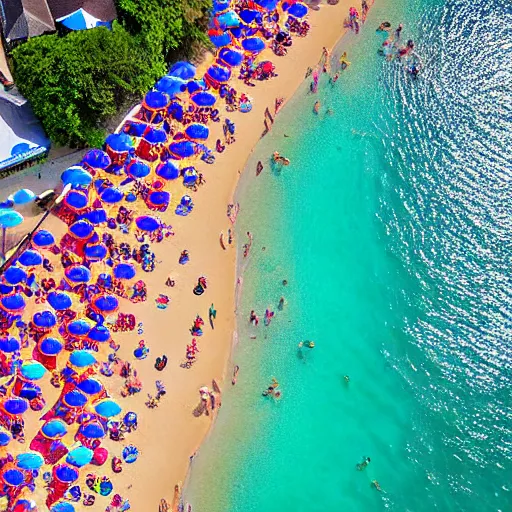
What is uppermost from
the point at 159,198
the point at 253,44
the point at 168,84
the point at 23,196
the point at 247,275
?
the point at 253,44

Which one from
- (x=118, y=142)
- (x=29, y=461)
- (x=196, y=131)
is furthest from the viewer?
(x=196, y=131)

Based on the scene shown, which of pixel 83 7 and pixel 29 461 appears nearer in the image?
pixel 29 461

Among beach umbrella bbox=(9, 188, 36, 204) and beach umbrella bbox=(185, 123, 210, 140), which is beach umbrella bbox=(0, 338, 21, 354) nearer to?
beach umbrella bbox=(9, 188, 36, 204)

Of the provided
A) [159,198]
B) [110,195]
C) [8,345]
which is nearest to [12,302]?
[8,345]

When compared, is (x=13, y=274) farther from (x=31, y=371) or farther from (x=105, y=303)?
(x=31, y=371)

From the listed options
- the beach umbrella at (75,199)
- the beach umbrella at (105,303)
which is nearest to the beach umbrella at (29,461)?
the beach umbrella at (105,303)

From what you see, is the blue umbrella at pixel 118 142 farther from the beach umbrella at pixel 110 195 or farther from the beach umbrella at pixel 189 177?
the beach umbrella at pixel 189 177

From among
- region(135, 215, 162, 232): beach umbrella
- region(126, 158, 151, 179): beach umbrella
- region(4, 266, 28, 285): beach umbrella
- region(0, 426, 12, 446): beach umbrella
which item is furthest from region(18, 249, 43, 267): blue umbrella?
region(0, 426, 12, 446): beach umbrella

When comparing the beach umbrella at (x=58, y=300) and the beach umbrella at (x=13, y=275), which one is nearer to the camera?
the beach umbrella at (x=13, y=275)

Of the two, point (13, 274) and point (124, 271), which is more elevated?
point (124, 271)
